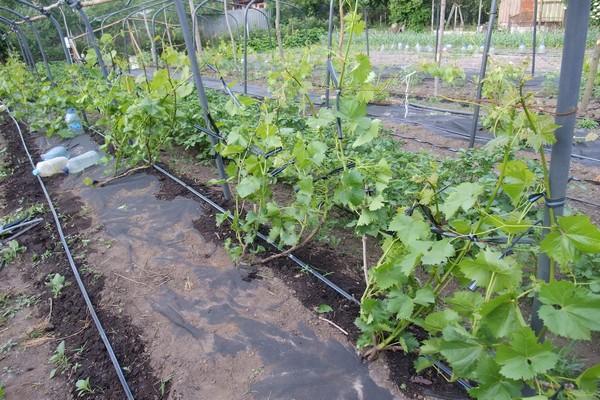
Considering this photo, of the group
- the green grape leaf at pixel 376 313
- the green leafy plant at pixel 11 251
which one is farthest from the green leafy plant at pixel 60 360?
the green grape leaf at pixel 376 313

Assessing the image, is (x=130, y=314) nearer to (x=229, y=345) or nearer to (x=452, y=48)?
(x=229, y=345)

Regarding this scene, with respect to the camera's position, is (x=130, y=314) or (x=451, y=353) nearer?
(x=451, y=353)

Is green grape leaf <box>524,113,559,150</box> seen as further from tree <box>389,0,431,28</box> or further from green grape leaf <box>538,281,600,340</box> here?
tree <box>389,0,431,28</box>

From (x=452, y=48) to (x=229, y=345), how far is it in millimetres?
16788

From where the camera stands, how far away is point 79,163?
5.12 m

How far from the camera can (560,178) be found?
1.28 meters

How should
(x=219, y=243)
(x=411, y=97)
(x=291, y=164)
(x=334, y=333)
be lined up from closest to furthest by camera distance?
(x=334, y=333), (x=291, y=164), (x=219, y=243), (x=411, y=97)

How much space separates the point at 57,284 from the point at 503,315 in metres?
3.01

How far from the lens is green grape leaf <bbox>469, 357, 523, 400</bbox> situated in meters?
1.27

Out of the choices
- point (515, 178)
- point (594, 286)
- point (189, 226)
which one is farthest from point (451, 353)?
point (189, 226)

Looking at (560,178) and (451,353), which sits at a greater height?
(560,178)

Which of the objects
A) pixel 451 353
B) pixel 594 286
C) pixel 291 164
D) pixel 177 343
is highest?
pixel 291 164

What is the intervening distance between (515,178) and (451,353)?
64 centimetres

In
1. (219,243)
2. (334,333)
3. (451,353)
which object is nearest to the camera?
(451,353)
